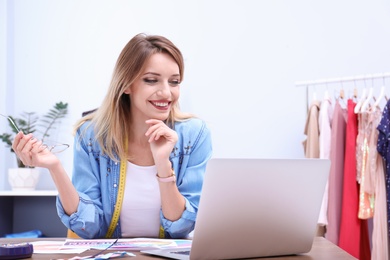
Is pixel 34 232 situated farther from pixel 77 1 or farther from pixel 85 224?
pixel 85 224

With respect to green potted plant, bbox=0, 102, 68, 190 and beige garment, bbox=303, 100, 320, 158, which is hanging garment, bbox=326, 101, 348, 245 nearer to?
beige garment, bbox=303, 100, 320, 158

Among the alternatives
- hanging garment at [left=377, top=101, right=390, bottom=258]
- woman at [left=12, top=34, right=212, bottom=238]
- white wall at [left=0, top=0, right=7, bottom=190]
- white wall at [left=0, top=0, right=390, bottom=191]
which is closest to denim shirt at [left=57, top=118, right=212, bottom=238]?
woman at [left=12, top=34, right=212, bottom=238]

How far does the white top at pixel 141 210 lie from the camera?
1729 mm

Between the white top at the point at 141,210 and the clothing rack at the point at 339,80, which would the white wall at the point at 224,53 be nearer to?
the clothing rack at the point at 339,80

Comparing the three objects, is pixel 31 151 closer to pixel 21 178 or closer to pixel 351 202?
pixel 351 202

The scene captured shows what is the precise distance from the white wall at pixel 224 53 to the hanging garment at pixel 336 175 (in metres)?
0.50

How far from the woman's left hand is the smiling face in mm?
83

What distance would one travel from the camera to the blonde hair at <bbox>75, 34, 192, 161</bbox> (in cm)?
176

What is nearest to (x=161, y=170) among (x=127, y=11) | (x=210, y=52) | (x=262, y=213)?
(x=262, y=213)

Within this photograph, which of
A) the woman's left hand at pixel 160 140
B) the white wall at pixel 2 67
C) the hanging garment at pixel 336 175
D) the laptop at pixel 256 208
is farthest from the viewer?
the white wall at pixel 2 67

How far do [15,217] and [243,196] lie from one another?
2812mm

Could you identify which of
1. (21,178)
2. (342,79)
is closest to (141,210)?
(342,79)

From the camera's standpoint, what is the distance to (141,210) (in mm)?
1737

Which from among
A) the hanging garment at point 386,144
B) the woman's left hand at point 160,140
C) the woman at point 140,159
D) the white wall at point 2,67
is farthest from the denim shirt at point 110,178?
the white wall at point 2,67
